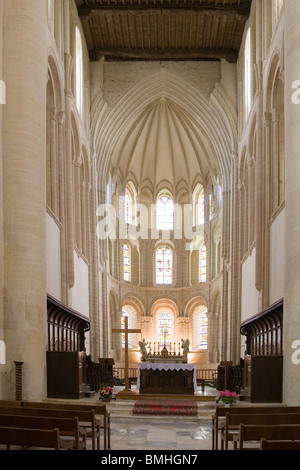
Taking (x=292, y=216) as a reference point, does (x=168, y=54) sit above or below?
above

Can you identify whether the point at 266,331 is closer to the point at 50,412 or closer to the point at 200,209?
the point at 50,412

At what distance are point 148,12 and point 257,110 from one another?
7390mm

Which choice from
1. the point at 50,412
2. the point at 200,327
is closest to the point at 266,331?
the point at 50,412

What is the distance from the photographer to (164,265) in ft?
138

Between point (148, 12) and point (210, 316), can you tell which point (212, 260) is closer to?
point (210, 316)

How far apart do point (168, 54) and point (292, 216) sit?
60.7 ft

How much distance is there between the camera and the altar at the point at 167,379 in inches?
783

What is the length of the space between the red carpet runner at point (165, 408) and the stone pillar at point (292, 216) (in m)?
2.65

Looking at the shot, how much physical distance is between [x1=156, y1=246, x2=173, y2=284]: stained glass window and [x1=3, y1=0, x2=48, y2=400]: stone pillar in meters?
26.6

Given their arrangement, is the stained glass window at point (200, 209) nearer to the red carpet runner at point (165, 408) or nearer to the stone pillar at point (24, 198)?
the red carpet runner at point (165, 408)

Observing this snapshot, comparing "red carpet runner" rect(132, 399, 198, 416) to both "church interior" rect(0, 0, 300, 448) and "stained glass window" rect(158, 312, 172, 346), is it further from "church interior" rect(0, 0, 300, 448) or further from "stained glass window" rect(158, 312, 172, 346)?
"stained glass window" rect(158, 312, 172, 346)

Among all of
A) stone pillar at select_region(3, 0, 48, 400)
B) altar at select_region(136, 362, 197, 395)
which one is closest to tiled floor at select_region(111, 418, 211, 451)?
stone pillar at select_region(3, 0, 48, 400)
